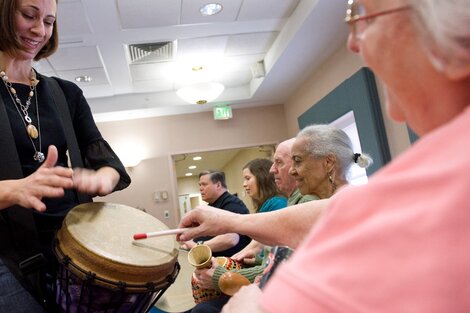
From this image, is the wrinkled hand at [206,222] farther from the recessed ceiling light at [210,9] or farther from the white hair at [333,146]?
the recessed ceiling light at [210,9]

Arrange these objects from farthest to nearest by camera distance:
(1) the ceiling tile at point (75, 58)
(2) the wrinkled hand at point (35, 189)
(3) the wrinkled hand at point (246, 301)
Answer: (1) the ceiling tile at point (75, 58) < (2) the wrinkled hand at point (35, 189) < (3) the wrinkled hand at point (246, 301)

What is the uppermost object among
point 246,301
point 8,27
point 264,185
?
point 8,27

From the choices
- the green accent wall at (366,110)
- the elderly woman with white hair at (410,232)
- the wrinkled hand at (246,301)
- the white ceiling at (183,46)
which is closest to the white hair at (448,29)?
the elderly woman with white hair at (410,232)

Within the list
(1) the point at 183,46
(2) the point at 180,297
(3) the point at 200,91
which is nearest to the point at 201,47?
(1) the point at 183,46

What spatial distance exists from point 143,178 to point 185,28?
277 cm

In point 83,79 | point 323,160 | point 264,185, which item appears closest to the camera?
point 323,160

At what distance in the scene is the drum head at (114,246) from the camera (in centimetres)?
106

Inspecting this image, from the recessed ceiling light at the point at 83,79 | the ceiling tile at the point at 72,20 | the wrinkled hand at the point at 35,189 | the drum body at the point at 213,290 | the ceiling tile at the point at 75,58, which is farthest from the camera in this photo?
the recessed ceiling light at the point at 83,79

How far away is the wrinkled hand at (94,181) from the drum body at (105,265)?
0.07 meters

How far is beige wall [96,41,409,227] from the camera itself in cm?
599

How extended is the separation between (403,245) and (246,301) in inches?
14.8

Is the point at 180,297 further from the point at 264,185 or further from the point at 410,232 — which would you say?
the point at 410,232

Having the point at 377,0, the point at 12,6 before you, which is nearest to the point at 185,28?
the point at 12,6

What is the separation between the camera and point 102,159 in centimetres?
135
